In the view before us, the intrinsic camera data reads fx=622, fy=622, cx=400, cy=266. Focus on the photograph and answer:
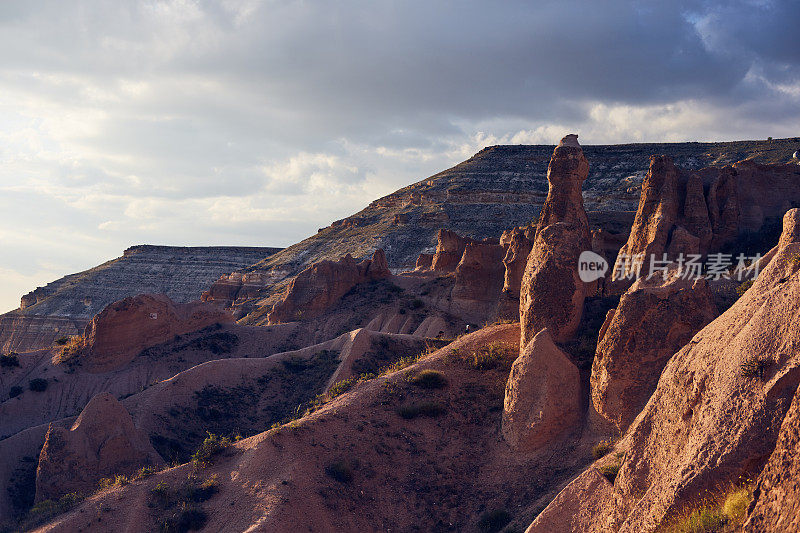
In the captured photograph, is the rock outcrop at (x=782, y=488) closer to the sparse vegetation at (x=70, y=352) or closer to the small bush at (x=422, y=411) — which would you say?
the small bush at (x=422, y=411)

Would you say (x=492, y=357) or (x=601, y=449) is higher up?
(x=492, y=357)

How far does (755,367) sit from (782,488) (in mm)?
2273

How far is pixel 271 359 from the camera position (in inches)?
1284

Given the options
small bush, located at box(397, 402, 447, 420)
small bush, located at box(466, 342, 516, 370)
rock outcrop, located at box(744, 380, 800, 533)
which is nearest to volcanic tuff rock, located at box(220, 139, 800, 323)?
small bush, located at box(466, 342, 516, 370)

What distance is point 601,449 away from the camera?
14773 mm

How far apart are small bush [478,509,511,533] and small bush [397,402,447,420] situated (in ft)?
15.2

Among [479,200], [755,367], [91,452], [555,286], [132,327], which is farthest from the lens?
[479,200]

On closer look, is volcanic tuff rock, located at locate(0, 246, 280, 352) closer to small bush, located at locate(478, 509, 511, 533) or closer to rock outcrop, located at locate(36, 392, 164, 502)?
rock outcrop, located at locate(36, 392, 164, 502)

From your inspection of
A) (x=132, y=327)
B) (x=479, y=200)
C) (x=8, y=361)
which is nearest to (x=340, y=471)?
(x=132, y=327)

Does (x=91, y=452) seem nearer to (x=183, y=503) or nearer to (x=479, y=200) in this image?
(x=183, y=503)

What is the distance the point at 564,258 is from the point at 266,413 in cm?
1578

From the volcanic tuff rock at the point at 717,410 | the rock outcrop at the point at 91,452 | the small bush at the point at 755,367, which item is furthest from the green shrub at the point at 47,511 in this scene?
the small bush at the point at 755,367

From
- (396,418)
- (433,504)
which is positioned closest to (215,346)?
(396,418)

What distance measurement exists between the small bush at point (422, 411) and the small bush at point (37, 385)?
2489cm
